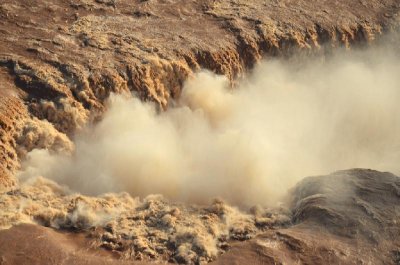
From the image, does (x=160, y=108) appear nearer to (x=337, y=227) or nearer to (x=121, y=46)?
(x=121, y=46)

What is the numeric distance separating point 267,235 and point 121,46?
504 centimetres

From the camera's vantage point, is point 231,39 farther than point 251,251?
Yes

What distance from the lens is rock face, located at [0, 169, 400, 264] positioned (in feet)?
19.3

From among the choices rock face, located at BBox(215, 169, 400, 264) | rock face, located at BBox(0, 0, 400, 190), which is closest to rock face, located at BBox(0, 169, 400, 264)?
rock face, located at BBox(215, 169, 400, 264)

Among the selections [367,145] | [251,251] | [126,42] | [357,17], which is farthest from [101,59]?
[357,17]

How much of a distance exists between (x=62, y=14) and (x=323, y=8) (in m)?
6.89

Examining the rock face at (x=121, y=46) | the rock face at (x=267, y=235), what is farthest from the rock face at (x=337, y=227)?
the rock face at (x=121, y=46)

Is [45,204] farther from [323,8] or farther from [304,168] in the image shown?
[323,8]

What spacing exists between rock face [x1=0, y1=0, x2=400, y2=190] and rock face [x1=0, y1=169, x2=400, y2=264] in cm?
160

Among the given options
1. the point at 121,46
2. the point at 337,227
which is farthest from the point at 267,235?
the point at 121,46

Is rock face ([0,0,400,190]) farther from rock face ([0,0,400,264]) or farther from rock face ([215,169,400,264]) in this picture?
rock face ([215,169,400,264])

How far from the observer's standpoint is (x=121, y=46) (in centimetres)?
943

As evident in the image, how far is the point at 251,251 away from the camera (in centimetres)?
614

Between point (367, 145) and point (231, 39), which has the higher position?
point (231, 39)
